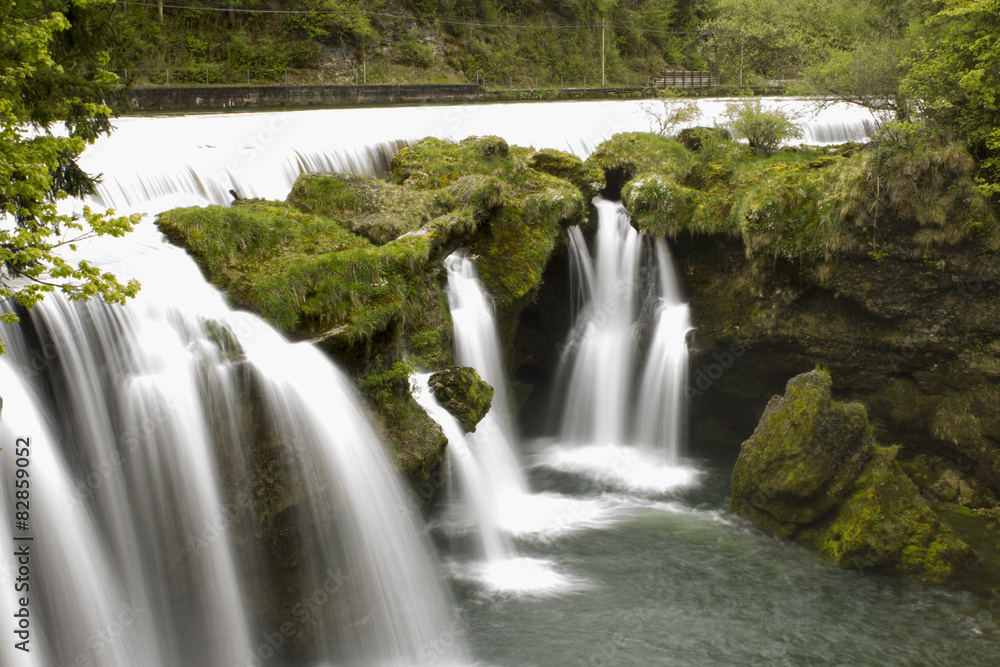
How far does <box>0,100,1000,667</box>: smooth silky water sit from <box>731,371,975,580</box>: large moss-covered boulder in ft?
1.34

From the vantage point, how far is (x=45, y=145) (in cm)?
673

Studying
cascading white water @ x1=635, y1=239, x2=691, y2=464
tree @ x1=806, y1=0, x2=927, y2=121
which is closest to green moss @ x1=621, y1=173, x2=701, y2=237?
cascading white water @ x1=635, y1=239, x2=691, y2=464

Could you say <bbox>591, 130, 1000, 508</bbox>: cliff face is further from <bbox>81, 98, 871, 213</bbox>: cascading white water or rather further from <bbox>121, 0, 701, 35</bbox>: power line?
<bbox>121, 0, 701, 35</bbox>: power line

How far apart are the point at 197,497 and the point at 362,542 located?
200 cm

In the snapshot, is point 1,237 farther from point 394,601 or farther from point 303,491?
point 394,601

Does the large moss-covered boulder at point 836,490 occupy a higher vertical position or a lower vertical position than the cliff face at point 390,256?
lower

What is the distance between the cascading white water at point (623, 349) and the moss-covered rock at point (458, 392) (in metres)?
5.43

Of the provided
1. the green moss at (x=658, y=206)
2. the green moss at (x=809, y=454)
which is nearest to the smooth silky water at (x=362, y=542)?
the green moss at (x=809, y=454)

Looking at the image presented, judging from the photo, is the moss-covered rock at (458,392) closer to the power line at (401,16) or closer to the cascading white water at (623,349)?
the cascading white water at (623,349)

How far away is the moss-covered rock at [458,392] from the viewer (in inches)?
408

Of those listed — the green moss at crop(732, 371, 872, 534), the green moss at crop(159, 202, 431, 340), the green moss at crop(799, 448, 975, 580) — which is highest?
the green moss at crop(159, 202, 431, 340)

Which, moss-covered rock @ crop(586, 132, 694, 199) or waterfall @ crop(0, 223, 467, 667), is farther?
moss-covered rock @ crop(586, 132, 694, 199)

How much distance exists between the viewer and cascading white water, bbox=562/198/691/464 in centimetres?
1494

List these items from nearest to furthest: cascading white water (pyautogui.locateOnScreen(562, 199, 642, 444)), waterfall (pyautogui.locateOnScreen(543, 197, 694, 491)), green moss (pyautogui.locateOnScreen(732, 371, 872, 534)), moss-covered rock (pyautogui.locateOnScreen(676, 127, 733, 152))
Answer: green moss (pyautogui.locateOnScreen(732, 371, 872, 534)) < waterfall (pyautogui.locateOnScreen(543, 197, 694, 491)) < cascading white water (pyautogui.locateOnScreen(562, 199, 642, 444)) < moss-covered rock (pyautogui.locateOnScreen(676, 127, 733, 152))
